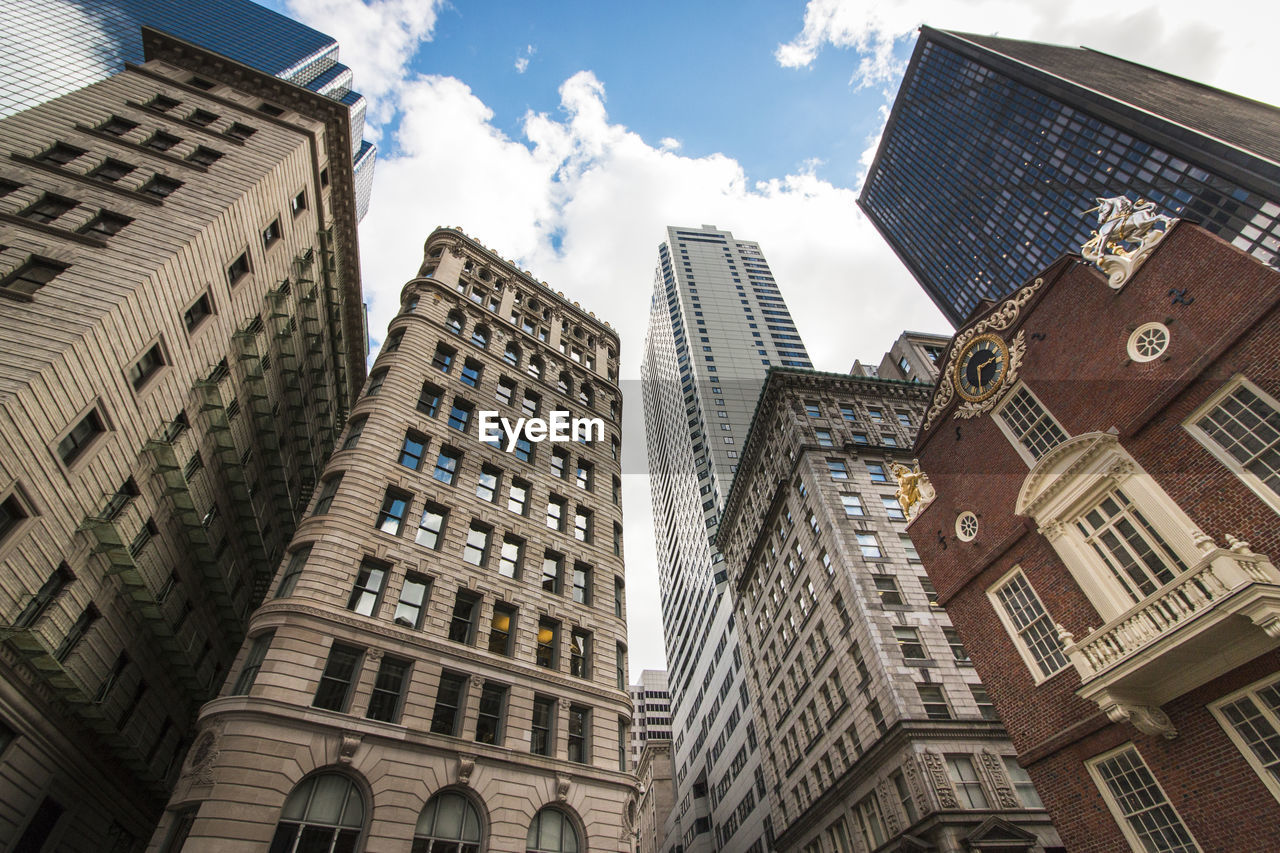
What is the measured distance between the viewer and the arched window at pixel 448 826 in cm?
1900

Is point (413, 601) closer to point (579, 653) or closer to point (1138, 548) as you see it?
point (579, 653)

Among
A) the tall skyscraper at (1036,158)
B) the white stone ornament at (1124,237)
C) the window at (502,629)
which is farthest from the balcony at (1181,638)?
the tall skyscraper at (1036,158)

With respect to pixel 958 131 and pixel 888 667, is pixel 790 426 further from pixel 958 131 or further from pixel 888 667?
pixel 958 131

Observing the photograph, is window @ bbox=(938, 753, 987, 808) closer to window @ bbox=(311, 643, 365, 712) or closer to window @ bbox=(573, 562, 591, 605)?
window @ bbox=(573, 562, 591, 605)

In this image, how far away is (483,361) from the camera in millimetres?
36531

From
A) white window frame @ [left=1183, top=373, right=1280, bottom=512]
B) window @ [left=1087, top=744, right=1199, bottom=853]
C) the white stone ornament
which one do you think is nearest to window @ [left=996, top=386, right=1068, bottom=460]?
white window frame @ [left=1183, top=373, right=1280, bottom=512]

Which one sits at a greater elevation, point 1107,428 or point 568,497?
point 568,497

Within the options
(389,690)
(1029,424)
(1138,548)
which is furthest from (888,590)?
(389,690)

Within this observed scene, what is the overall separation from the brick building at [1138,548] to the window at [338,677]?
2136cm

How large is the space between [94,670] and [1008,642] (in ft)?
105

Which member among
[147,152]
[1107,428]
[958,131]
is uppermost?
[958,131]

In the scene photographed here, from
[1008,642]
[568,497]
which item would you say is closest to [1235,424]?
[1008,642]

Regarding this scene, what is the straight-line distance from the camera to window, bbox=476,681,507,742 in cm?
2253

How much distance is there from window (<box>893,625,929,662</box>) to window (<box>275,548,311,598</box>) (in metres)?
32.5
